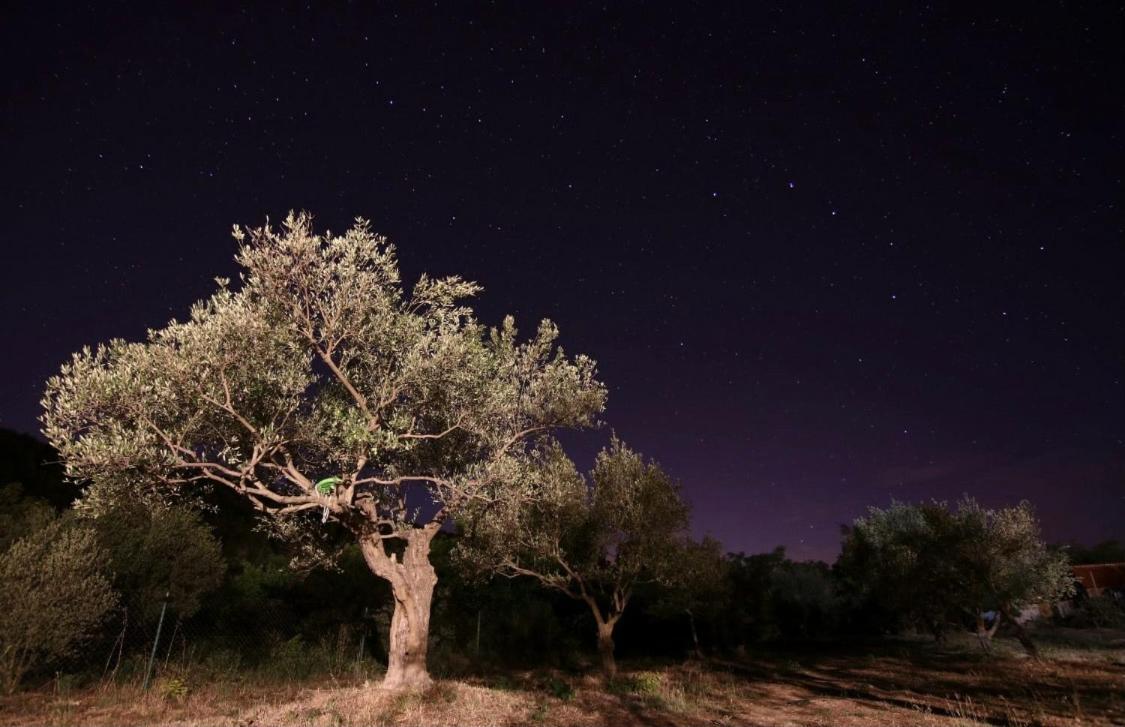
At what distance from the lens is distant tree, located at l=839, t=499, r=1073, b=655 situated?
25.5 metres

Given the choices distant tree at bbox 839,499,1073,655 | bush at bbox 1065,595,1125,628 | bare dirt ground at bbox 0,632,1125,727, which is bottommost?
bare dirt ground at bbox 0,632,1125,727

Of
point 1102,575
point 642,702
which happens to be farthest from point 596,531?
point 1102,575

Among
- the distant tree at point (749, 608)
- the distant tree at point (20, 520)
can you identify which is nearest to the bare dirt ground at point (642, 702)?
the distant tree at point (20, 520)

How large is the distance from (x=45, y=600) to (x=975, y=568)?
35.8 m

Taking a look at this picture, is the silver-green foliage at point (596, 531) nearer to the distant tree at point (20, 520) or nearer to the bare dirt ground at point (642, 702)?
the bare dirt ground at point (642, 702)

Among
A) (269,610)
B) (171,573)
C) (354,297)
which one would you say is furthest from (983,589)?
(171,573)

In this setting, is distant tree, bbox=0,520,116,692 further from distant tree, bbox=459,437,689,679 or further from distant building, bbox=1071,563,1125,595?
distant building, bbox=1071,563,1125,595

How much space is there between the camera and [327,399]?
16812mm

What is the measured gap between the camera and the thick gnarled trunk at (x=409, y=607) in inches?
594

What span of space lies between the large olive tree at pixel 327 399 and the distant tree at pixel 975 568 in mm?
21631

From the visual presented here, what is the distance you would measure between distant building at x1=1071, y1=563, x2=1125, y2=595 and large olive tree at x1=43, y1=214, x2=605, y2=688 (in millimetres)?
77709

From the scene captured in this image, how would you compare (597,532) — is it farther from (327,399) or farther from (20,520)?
(20,520)

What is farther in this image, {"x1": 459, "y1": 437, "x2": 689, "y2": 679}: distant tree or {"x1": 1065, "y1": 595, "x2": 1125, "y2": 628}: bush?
{"x1": 1065, "y1": 595, "x2": 1125, "y2": 628}: bush

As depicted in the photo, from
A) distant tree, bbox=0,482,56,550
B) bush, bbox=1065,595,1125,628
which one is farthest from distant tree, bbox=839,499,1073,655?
distant tree, bbox=0,482,56,550
